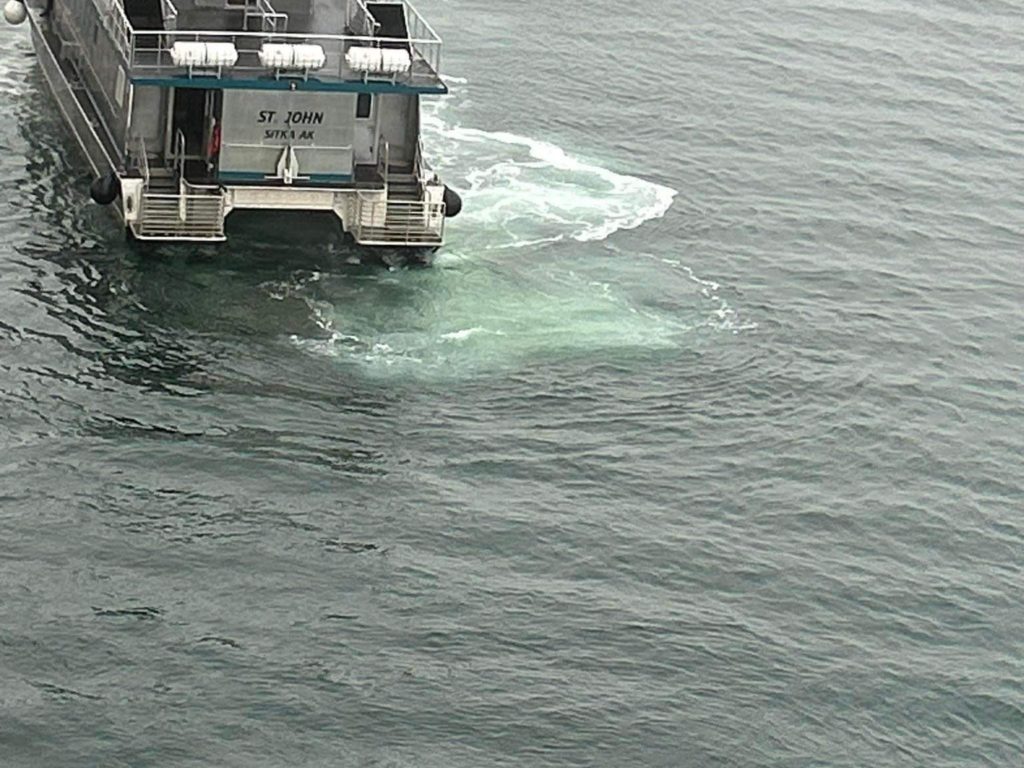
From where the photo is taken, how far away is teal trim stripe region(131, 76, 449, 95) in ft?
284

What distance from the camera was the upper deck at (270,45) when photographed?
285ft

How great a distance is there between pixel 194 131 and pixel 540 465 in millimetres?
25700

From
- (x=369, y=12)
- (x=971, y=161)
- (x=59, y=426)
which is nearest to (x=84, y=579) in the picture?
(x=59, y=426)

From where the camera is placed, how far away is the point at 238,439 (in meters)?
73.5

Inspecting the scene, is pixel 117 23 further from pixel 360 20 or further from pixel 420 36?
pixel 420 36

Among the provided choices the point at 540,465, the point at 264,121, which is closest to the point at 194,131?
the point at 264,121

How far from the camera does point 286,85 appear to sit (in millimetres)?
87375

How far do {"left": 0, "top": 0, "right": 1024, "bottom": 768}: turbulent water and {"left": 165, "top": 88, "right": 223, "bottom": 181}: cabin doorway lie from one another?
3.24 metres

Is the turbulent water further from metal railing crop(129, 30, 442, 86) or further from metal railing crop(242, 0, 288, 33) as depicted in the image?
metal railing crop(242, 0, 288, 33)

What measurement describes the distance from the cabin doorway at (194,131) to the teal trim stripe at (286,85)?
2578 millimetres

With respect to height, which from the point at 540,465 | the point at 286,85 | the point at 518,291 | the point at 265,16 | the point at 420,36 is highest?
the point at 265,16

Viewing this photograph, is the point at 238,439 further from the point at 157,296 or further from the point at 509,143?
the point at 509,143

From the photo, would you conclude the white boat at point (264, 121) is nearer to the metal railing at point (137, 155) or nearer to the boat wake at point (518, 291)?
the metal railing at point (137, 155)

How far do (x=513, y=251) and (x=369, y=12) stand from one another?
1142 cm
